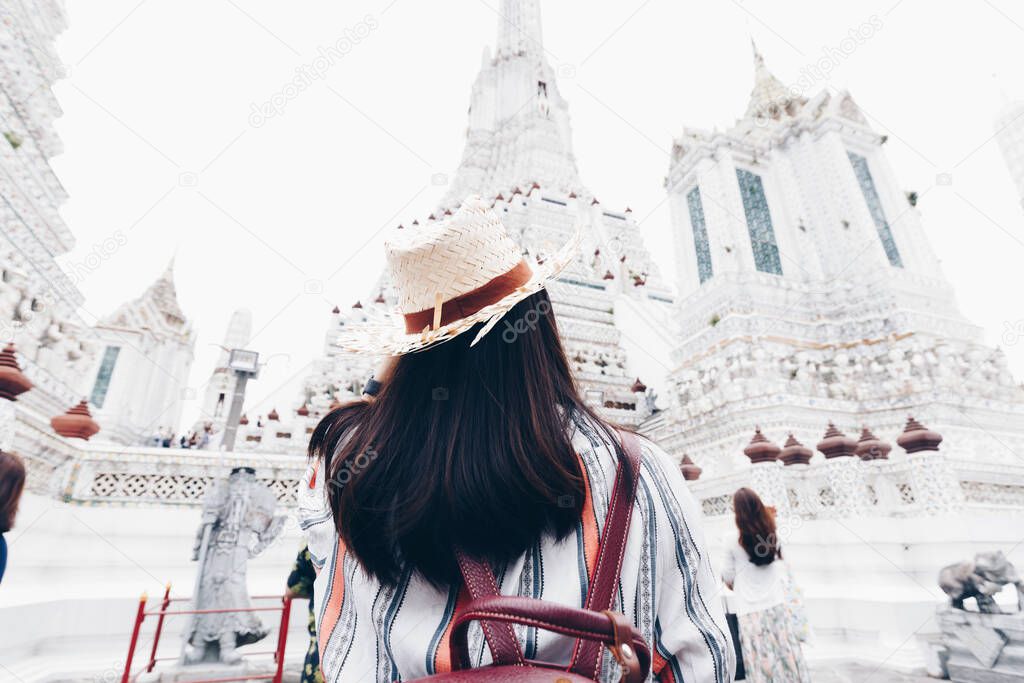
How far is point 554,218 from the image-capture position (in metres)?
18.0

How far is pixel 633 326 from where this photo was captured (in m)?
13.9

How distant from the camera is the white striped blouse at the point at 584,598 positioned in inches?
→ 29.9

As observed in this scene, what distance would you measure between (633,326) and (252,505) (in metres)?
11.7

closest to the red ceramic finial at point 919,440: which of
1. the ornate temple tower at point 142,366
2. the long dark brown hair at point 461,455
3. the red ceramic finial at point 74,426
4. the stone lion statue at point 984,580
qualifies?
the stone lion statue at point 984,580

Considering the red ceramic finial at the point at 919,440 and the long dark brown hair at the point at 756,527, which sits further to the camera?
the red ceramic finial at the point at 919,440

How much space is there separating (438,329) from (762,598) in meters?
2.99

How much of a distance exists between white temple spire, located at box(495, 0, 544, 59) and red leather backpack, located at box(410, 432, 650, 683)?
33354 mm

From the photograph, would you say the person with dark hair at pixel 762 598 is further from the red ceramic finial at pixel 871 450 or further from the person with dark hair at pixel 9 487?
the person with dark hair at pixel 9 487

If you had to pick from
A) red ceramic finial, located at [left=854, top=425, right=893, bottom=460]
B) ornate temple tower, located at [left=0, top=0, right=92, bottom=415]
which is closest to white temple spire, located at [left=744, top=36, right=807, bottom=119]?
red ceramic finial, located at [left=854, top=425, right=893, bottom=460]

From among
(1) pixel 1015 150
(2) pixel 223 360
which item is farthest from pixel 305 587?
(1) pixel 1015 150

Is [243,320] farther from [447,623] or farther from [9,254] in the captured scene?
[447,623]

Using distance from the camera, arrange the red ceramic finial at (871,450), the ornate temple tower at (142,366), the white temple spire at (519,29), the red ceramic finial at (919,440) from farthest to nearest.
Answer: the white temple spire at (519,29) < the ornate temple tower at (142,366) < the red ceramic finial at (871,450) < the red ceramic finial at (919,440)

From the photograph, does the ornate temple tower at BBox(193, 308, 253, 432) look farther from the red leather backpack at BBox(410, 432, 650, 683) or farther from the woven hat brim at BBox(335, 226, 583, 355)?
the red leather backpack at BBox(410, 432, 650, 683)

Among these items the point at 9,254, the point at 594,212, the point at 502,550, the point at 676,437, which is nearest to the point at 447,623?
the point at 502,550
